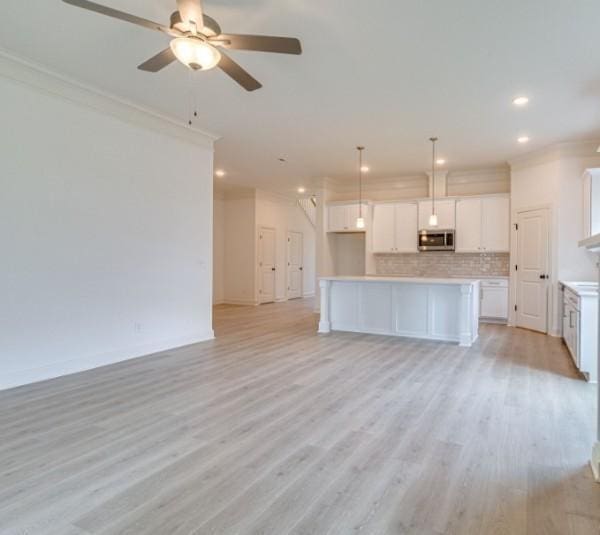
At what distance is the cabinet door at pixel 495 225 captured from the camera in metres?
7.38

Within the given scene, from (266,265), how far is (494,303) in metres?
5.70

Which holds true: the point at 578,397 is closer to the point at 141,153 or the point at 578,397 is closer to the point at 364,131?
the point at 364,131

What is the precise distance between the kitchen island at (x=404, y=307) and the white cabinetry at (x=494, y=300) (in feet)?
4.92

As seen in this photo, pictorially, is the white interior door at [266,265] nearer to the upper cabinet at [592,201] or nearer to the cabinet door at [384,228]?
the cabinet door at [384,228]

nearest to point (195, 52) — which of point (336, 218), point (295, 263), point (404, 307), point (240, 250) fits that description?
point (404, 307)

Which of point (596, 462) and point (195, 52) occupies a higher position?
point (195, 52)

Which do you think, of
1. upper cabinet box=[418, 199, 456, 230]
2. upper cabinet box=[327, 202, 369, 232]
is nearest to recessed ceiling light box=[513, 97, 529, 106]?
upper cabinet box=[418, 199, 456, 230]

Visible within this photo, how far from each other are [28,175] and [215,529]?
3.63 meters

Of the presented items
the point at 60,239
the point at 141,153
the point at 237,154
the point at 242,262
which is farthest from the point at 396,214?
the point at 60,239

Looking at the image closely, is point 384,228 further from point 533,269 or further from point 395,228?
point 533,269

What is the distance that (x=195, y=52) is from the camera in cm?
263

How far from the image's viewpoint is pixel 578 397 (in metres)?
3.46

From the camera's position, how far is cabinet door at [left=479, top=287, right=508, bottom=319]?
734 centimetres

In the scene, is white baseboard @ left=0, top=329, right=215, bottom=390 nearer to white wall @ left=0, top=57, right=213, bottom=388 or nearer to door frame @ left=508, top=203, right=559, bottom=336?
white wall @ left=0, top=57, right=213, bottom=388
